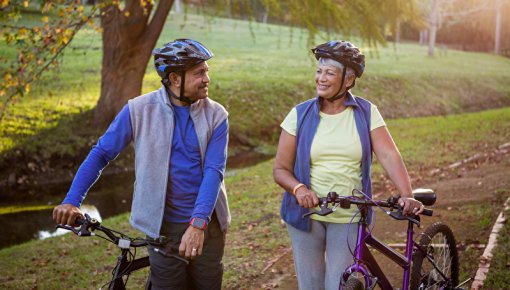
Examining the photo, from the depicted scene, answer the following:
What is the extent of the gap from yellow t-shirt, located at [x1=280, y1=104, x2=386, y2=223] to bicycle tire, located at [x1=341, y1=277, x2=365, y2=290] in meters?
0.42

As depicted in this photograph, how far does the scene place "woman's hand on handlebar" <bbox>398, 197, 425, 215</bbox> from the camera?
387 centimetres

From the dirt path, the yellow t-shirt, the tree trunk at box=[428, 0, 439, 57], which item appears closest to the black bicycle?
the yellow t-shirt

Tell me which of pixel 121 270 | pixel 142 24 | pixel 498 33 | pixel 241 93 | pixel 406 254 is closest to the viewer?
pixel 121 270

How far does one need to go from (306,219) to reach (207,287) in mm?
696

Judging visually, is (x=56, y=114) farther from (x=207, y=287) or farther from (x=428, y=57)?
(x=428, y=57)

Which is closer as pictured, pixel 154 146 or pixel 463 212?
pixel 154 146

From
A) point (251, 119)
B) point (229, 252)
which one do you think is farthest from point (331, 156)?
point (251, 119)

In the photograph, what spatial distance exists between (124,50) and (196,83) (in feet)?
40.1

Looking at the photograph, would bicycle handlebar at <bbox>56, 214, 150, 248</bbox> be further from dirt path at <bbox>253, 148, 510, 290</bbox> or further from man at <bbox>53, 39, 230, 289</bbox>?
dirt path at <bbox>253, 148, 510, 290</bbox>

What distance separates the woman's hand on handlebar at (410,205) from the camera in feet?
12.7

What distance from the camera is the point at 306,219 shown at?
414 centimetres

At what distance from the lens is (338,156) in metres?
4.12

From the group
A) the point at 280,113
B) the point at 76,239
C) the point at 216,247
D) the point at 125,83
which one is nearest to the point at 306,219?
the point at 216,247

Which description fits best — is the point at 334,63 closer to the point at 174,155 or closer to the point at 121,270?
the point at 174,155
